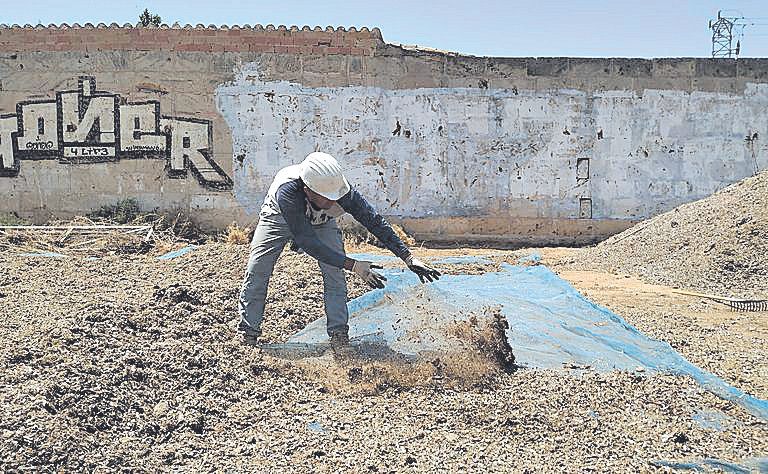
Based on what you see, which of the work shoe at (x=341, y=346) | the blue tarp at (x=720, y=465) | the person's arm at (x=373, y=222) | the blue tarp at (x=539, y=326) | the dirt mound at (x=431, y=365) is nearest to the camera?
the blue tarp at (x=720, y=465)

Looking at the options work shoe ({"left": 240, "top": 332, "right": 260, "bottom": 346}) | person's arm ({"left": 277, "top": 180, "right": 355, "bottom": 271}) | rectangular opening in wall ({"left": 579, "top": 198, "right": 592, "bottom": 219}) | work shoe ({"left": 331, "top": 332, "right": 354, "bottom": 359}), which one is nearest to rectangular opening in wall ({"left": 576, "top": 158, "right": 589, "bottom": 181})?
rectangular opening in wall ({"left": 579, "top": 198, "right": 592, "bottom": 219})

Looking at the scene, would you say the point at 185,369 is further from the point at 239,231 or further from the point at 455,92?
the point at 455,92

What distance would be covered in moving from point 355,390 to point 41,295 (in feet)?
10.8

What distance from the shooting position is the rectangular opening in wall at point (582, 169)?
10711 millimetres

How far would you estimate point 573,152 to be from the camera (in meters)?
10.7

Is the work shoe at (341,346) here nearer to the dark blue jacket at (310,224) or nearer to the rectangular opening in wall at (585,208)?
the dark blue jacket at (310,224)

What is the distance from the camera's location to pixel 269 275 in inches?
176

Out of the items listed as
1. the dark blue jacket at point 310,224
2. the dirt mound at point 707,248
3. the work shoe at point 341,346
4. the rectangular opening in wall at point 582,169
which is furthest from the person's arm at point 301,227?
the rectangular opening in wall at point 582,169

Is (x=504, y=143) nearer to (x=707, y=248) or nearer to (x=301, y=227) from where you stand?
(x=707, y=248)

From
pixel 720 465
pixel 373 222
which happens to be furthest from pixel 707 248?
pixel 720 465

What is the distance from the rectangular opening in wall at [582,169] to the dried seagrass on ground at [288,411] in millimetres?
7132

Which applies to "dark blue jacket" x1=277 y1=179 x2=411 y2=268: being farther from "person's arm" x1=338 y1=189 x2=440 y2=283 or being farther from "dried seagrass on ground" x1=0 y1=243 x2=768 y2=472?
"dried seagrass on ground" x1=0 y1=243 x2=768 y2=472

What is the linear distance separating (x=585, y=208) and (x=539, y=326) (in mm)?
6393

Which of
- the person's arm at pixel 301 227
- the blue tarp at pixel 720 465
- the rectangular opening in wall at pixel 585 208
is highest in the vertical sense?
the person's arm at pixel 301 227
